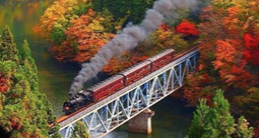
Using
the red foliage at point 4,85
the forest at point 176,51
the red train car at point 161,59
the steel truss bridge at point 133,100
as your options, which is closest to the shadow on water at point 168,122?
the forest at point 176,51

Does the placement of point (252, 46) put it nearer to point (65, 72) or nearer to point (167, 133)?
point (167, 133)

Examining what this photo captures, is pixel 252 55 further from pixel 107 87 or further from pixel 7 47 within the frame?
pixel 7 47

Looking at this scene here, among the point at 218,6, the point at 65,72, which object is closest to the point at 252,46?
the point at 218,6

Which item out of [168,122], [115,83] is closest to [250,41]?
[168,122]

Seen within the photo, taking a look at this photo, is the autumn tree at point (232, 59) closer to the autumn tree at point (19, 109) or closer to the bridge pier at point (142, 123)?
the bridge pier at point (142, 123)

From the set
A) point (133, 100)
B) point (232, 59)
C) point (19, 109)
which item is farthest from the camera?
point (232, 59)

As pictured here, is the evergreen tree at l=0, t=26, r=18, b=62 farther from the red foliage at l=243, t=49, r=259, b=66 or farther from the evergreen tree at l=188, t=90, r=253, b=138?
the red foliage at l=243, t=49, r=259, b=66
